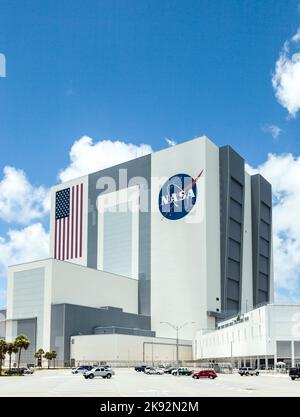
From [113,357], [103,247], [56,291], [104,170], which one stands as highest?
[104,170]

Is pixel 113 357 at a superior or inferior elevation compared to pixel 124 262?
inferior

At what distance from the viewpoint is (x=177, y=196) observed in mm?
148875

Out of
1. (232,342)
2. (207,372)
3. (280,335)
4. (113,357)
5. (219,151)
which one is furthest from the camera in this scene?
(219,151)

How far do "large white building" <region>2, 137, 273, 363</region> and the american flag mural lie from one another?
1.41 ft

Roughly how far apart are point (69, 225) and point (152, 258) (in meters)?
33.1

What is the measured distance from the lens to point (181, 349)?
147 m

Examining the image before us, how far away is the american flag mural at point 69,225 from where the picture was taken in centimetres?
17212

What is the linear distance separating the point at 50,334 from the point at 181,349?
113 ft

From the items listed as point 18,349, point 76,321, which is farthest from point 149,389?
point 76,321

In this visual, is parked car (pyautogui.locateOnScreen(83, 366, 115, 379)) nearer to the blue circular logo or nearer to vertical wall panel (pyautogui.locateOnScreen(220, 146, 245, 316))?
the blue circular logo

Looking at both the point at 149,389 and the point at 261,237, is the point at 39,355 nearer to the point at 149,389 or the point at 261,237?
the point at 261,237

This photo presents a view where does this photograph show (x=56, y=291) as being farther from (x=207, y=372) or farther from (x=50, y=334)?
(x=207, y=372)


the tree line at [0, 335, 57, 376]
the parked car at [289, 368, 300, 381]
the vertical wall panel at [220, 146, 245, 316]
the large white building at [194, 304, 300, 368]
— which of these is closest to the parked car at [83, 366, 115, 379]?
the parked car at [289, 368, 300, 381]
